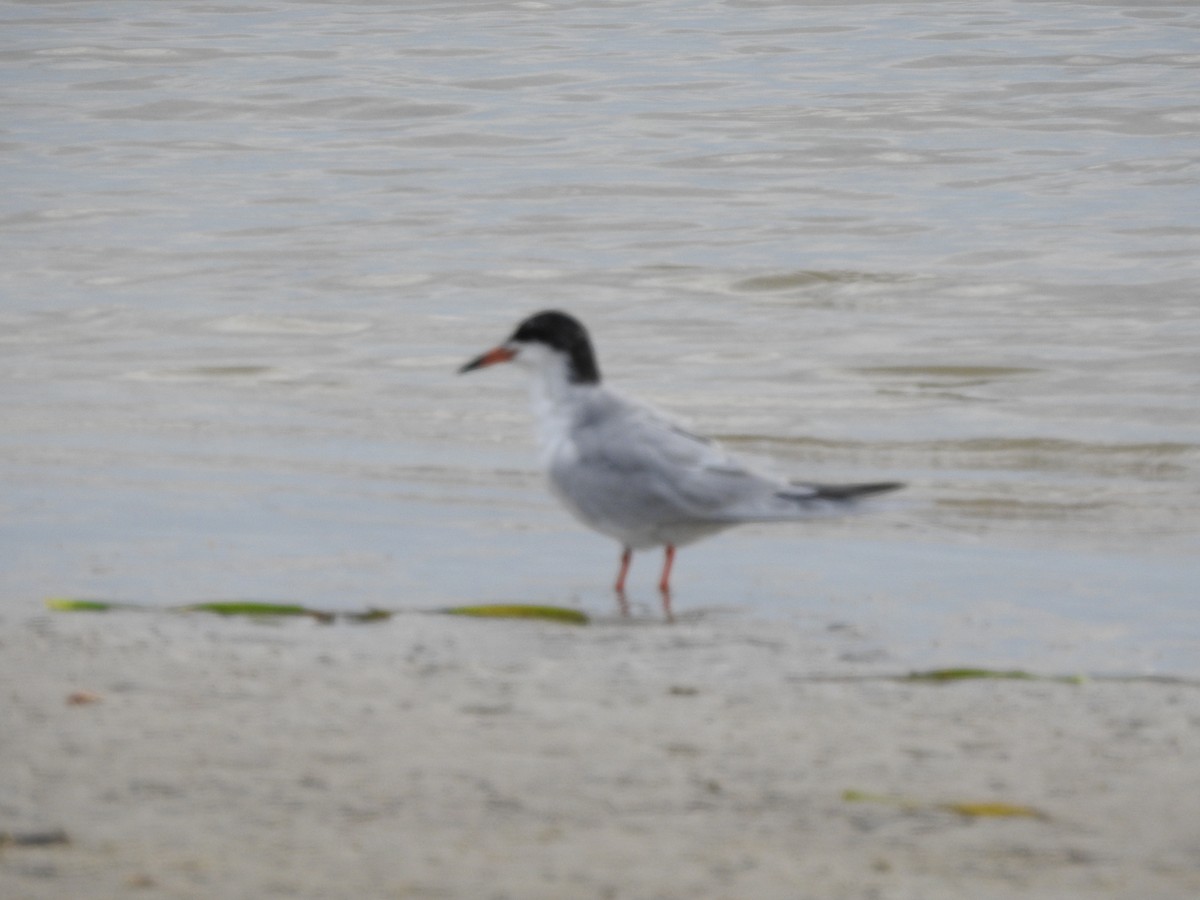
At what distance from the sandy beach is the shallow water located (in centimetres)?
86

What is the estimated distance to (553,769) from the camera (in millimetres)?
4793

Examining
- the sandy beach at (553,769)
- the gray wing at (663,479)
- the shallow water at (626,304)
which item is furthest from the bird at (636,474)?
the sandy beach at (553,769)

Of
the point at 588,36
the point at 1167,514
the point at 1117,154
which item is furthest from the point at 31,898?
the point at 588,36

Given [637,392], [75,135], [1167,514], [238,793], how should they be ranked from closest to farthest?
[238,793] < [1167,514] < [637,392] < [75,135]

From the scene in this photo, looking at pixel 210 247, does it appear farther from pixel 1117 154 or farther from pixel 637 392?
pixel 1117 154

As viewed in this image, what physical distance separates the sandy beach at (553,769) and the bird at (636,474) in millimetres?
874

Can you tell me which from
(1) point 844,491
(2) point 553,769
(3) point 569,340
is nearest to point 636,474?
(3) point 569,340

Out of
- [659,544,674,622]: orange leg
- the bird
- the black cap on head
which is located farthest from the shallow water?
the black cap on head

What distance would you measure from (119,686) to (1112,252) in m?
13.2

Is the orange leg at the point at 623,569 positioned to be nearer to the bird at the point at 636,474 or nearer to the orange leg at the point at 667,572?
the bird at the point at 636,474

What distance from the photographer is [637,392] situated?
1252cm

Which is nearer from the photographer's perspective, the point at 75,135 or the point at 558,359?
the point at 558,359

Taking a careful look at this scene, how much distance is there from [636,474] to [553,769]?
2413 mm

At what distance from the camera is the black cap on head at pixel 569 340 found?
743cm
